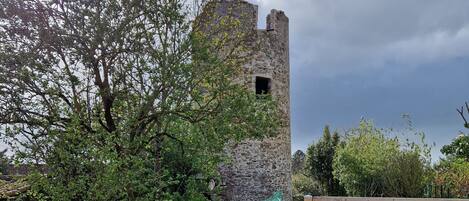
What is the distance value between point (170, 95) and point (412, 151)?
Result: 9.32 meters

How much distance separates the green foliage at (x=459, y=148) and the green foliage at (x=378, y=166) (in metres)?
2.84

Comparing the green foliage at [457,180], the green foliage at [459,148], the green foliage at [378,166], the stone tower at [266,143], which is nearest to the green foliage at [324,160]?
the green foliage at [378,166]

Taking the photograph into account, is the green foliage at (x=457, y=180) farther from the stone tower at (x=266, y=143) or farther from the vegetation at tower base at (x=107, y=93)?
the vegetation at tower base at (x=107, y=93)

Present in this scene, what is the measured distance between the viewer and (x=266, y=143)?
16.0 m

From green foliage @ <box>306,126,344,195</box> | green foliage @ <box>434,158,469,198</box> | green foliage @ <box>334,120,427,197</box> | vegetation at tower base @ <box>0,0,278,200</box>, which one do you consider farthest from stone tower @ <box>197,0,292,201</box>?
green foliage @ <box>306,126,344,195</box>

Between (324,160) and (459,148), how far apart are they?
908 centimetres

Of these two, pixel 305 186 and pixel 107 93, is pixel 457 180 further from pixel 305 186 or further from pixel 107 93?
pixel 305 186

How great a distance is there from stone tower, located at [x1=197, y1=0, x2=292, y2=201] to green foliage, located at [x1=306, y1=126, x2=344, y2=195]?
1100cm

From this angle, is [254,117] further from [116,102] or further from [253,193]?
[253,193]

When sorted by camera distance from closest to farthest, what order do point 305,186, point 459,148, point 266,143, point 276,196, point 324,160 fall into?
point 276,196 → point 266,143 → point 459,148 → point 305,186 → point 324,160

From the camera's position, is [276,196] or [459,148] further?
[459,148]

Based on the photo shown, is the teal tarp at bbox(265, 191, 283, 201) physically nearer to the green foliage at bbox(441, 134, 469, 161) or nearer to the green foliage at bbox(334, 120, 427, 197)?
the green foliage at bbox(334, 120, 427, 197)

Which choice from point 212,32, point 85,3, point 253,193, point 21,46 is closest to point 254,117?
point 212,32

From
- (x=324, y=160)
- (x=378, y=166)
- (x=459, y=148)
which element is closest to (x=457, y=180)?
(x=378, y=166)
